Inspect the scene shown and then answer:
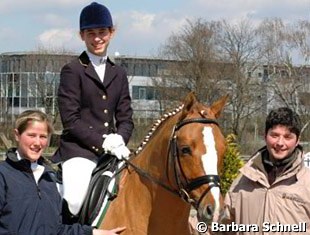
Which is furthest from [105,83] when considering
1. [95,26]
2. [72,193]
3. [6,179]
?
[6,179]

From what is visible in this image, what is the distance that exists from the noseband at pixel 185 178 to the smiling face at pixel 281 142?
52cm

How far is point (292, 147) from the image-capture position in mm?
4102

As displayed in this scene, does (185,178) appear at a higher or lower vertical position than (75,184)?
higher

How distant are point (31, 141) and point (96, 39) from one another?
2.02 meters

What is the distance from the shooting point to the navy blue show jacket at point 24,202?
3.88m

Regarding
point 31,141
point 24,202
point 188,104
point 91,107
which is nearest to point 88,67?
point 91,107

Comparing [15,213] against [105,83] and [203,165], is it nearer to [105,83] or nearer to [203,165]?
[203,165]

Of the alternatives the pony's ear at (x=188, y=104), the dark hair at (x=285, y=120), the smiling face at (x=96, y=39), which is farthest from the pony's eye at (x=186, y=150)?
the smiling face at (x=96, y=39)

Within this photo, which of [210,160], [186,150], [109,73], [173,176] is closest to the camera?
[210,160]

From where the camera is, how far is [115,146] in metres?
5.30

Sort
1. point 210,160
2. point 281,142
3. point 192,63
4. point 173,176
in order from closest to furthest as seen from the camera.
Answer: point 281,142 < point 210,160 < point 173,176 < point 192,63

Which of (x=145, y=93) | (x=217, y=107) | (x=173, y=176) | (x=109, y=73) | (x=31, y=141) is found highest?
(x=145, y=93)

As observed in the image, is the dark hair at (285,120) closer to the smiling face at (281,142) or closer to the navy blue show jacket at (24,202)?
the smiling face at (281,142)

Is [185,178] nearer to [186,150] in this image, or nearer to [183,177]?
[183,177]
